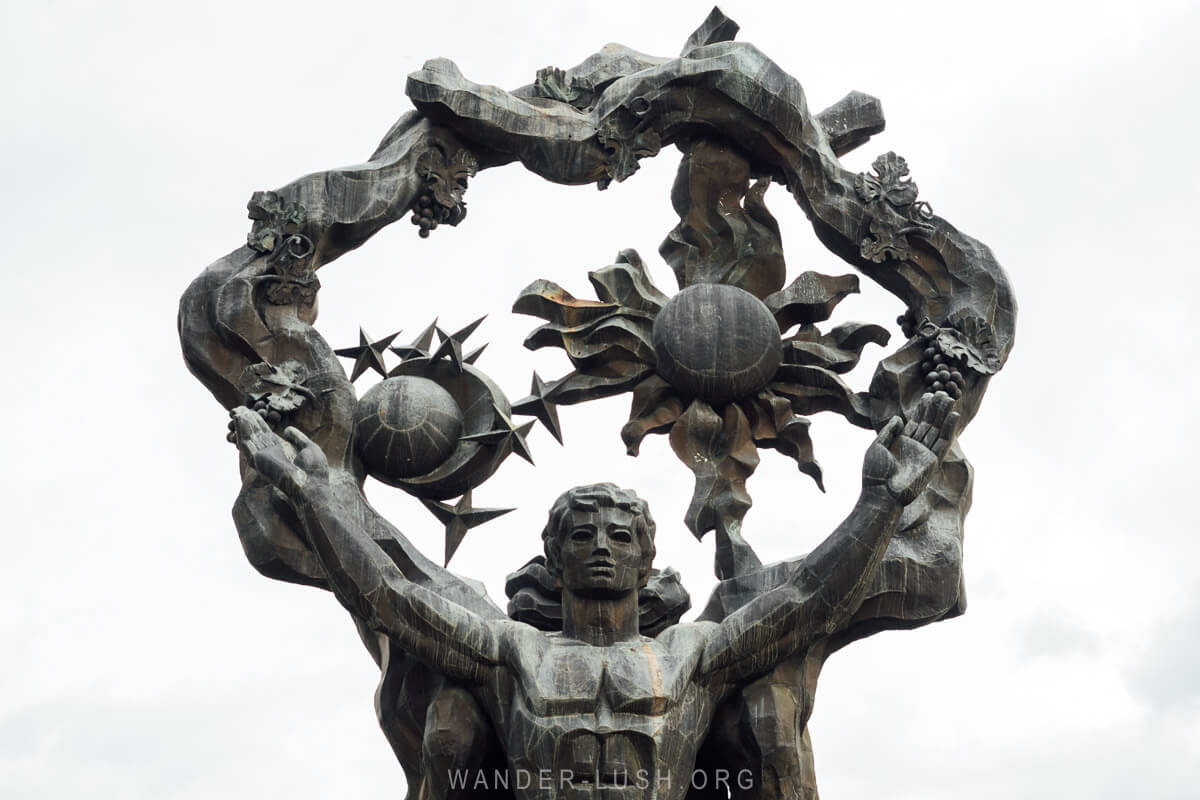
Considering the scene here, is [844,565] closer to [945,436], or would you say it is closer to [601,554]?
[945,436]

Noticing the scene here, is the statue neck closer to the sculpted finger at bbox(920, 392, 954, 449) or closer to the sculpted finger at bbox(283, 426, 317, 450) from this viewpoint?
the sculpted finger at bbox(283, 426, 317, 450)

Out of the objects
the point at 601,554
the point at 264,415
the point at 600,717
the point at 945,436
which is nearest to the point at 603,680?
the point at 600,717

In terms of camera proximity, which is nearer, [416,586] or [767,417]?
[416,586]

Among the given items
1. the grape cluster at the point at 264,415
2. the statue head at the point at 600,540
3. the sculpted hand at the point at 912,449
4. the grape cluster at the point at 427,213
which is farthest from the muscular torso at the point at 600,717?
the grape cluster at the point at 427,213

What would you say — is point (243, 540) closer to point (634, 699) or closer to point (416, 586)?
point (416, 586)

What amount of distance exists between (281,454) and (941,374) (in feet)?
10.4

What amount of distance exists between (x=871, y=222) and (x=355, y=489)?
9.38 feet

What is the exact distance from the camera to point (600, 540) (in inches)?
484

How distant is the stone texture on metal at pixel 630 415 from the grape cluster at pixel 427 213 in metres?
0.01

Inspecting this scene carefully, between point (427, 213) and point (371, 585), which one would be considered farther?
point (427, 213)

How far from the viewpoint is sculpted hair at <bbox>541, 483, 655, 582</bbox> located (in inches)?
488

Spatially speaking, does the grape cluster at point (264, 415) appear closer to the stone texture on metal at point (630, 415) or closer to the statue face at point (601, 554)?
the stone texture on metal at point (630, 415)

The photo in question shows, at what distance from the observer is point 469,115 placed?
13516 mm

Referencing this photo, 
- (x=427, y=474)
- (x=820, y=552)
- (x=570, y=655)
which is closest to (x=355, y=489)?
(x=427, y=474)
